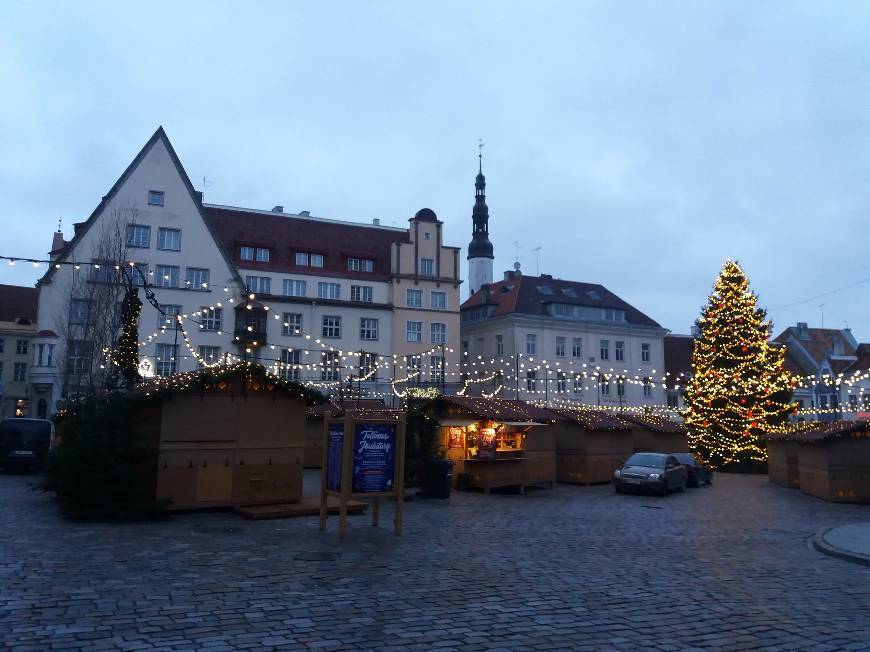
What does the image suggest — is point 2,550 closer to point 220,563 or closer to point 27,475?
point 220,563

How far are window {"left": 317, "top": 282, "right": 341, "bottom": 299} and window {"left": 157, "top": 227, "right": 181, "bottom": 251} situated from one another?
9.96 meters

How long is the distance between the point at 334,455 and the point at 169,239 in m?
35.7

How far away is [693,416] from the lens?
39594 mm

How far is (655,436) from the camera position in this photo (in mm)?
34844

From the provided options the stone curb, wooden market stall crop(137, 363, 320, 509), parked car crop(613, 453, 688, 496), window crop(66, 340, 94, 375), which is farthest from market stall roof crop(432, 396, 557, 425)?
window crop(66, 340, 94, 375)

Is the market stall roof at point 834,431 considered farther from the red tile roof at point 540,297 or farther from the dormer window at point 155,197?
the dormer window at point 155,197

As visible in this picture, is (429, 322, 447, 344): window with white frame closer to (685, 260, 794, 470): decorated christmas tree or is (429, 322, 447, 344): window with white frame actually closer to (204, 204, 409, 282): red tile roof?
(204, 204, 409, 282): red tile roof

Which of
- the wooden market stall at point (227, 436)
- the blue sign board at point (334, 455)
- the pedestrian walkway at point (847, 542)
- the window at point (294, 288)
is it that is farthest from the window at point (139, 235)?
the pedestrian walkway at point (847, 542)

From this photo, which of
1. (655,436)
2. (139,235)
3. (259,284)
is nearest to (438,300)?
(259,284)

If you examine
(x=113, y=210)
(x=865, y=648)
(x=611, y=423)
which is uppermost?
(x=113, y=210)

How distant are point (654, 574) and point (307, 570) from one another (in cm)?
493

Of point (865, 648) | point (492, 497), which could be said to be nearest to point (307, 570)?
point (865, 648)

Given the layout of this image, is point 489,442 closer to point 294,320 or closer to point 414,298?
point 294,320

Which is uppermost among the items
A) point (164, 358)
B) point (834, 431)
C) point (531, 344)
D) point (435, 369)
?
point (531, 344)
